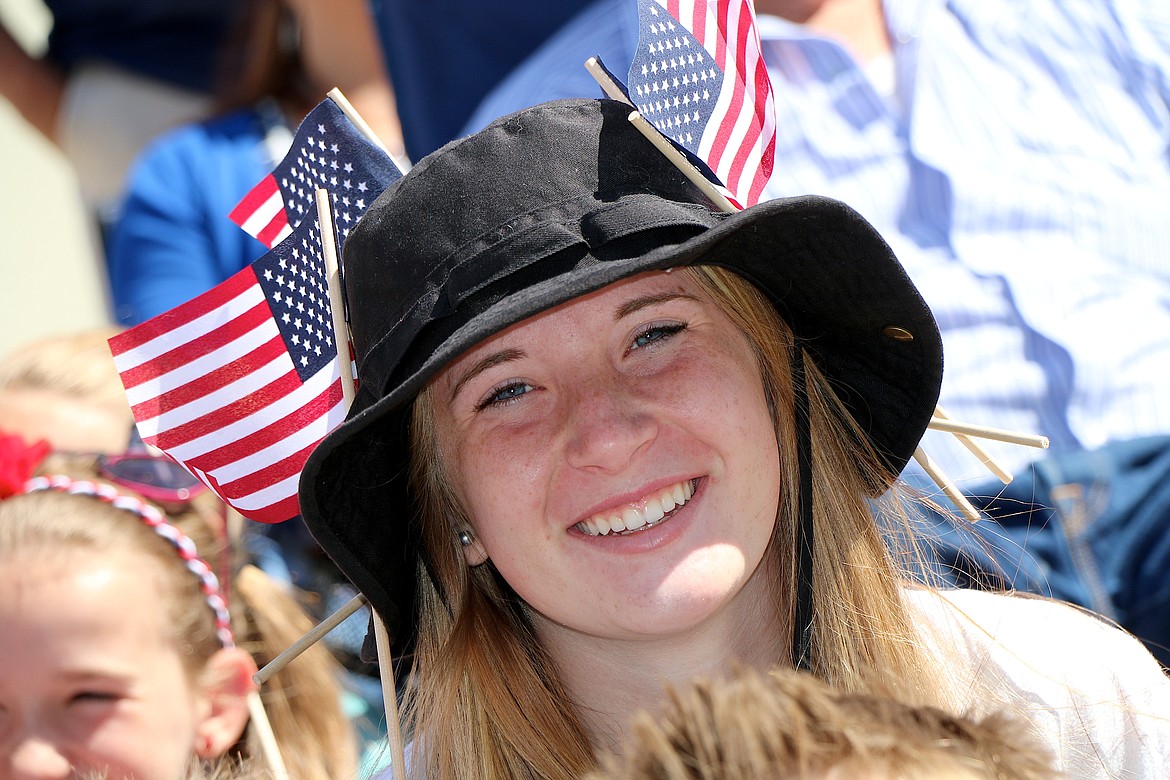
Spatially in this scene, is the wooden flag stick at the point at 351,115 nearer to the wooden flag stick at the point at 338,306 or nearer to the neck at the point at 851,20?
the wooden flag stick at the point at 338,306

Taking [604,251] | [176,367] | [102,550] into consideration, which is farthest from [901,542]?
[102,550]

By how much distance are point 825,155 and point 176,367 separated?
1832mm

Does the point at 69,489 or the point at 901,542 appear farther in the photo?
the point at 69,489

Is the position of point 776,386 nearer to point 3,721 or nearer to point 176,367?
point 176,367

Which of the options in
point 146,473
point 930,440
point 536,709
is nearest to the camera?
point 536,709

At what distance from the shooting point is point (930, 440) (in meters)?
2.88

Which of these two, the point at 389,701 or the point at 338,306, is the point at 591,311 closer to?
the point at 338,306

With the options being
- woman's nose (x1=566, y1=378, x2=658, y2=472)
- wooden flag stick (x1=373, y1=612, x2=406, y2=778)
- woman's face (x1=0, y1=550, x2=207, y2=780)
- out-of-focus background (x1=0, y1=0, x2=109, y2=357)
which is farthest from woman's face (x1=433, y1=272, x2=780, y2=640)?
out-of-focus background (x1=0, y1=0, x2=109, y2=357)

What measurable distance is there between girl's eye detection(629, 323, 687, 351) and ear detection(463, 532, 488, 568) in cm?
42

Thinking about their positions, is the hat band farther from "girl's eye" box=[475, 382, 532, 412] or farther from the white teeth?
the white teeth

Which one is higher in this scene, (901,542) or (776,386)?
(776,386)

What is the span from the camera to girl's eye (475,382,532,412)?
1914mm

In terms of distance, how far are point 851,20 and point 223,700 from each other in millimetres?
2351

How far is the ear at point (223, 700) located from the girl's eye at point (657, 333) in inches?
42.9
